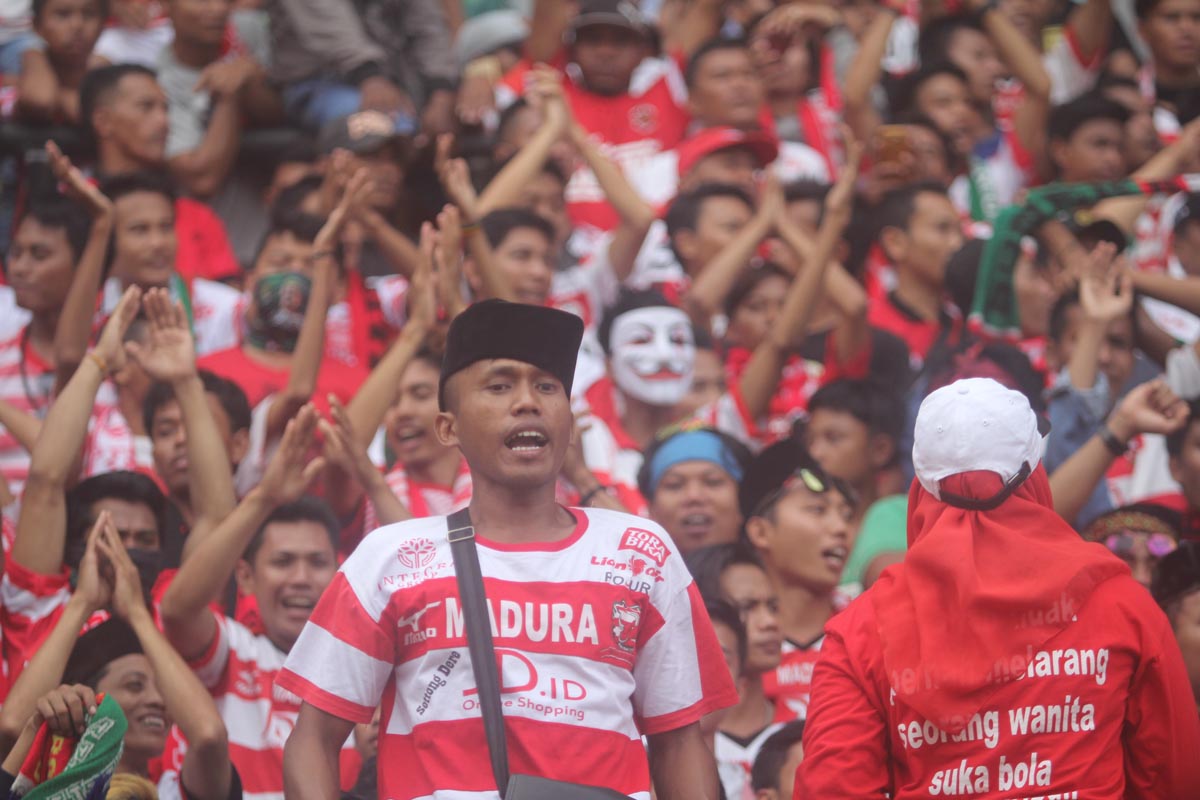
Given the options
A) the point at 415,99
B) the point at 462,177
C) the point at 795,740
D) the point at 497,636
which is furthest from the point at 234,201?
the point at 497,636

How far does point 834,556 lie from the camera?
20.9 ft

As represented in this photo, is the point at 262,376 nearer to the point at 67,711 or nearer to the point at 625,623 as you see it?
the point at 67,711

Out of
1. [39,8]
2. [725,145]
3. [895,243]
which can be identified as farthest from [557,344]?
[39,8]

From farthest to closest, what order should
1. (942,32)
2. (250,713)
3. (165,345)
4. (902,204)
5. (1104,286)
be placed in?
(942,32) → (902,204) → (1104,286) → (165,345) → (250,713)

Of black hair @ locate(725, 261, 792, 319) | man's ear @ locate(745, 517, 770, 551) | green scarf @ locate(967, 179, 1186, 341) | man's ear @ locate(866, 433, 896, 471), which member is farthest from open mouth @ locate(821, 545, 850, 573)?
black hair @ locate(725, 261, 792, 319)

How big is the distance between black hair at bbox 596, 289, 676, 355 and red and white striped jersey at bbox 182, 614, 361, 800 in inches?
108

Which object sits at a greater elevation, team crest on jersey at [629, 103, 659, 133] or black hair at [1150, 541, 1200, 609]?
team crest on jersey at [629, 103, 659, 133]

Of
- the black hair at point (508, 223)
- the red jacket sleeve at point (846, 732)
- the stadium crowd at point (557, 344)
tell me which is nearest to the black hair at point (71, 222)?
the stadium crowd at point (557, 344)

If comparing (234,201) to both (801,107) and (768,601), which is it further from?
(768,601)

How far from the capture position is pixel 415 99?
994 centimetres

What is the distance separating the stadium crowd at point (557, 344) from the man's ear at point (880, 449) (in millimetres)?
44

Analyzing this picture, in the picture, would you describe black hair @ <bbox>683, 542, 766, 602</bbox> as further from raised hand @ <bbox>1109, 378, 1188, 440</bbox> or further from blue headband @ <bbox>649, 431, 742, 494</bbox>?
raised hand @ <bbox>1109, 378, 1188, 440</bbox>

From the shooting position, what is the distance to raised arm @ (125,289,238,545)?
5.72m

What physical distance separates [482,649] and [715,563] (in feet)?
7.89
